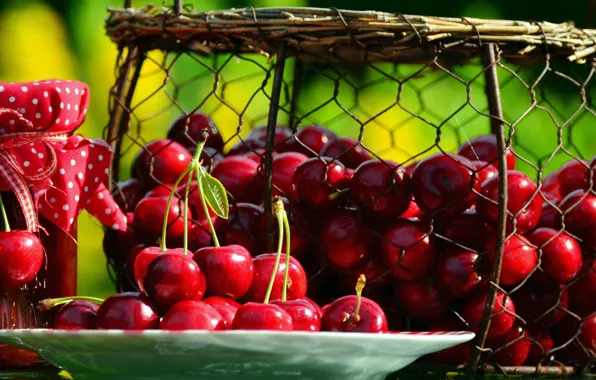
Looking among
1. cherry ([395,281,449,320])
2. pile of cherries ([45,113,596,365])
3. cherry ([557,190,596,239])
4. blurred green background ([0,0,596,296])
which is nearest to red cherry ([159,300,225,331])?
pile of cherries ([45,113,596,365])

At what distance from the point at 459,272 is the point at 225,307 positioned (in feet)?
0.82

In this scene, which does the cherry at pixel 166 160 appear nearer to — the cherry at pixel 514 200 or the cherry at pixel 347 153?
the cherry at pixel 347 153

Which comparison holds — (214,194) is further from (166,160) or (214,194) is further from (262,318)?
(166,160)

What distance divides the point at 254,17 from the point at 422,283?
0.27 meters

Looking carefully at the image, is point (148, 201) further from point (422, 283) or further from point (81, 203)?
point (422, 283)

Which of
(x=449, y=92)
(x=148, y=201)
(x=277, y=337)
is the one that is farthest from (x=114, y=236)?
(x=449, y=92)

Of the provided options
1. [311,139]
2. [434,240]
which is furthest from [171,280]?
[311,139]

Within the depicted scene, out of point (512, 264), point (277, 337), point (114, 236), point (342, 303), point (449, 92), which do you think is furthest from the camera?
point (449, 92)

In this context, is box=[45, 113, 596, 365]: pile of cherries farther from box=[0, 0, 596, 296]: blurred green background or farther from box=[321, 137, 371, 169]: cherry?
box=[0, 0, 596, 296]: blurred green background

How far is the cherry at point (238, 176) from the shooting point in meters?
0.86

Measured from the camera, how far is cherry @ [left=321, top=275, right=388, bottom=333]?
23.5 inches

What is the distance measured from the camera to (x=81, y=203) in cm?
80

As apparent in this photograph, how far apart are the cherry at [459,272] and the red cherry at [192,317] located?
262 millimetres

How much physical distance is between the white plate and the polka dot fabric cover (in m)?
0.22
